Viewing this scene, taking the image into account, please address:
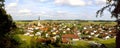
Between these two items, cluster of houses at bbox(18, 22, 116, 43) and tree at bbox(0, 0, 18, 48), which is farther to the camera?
cluster of houses at bbox(18, 22, 116, 43)

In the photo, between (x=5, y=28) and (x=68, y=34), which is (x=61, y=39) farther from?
(x=5, y=28)

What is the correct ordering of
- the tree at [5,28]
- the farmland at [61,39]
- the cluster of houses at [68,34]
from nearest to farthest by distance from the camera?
1. the tree at [5,28]
2. the farmland at [61,39]
3. the cluster of houses at [68,34]

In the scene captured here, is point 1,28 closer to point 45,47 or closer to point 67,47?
point 45,47

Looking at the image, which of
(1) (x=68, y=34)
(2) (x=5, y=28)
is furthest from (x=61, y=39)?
(2) (x=5, y=28)

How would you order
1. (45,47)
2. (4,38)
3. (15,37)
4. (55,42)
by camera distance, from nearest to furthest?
(4,38) → (15,37) → (45,47) → (55,42)

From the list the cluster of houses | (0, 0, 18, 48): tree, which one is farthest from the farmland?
(0, 0, 18, 48): tree

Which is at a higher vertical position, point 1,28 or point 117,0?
point 117,0

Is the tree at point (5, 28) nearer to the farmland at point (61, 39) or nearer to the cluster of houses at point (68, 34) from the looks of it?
the farmland at point (61, 39)

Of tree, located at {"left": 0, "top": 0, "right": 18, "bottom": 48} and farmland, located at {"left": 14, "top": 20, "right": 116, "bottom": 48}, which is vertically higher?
tree, located at {"left": 0, "top": 0, "right": 18, "bottom": 48}

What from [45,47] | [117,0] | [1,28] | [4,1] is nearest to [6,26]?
[1,28]

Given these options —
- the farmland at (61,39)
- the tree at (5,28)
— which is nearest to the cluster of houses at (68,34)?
the farmland at (61,39)

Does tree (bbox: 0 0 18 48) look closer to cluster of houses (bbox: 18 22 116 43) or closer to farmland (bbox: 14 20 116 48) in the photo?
farmland (bbox: 14 20 116 48)
